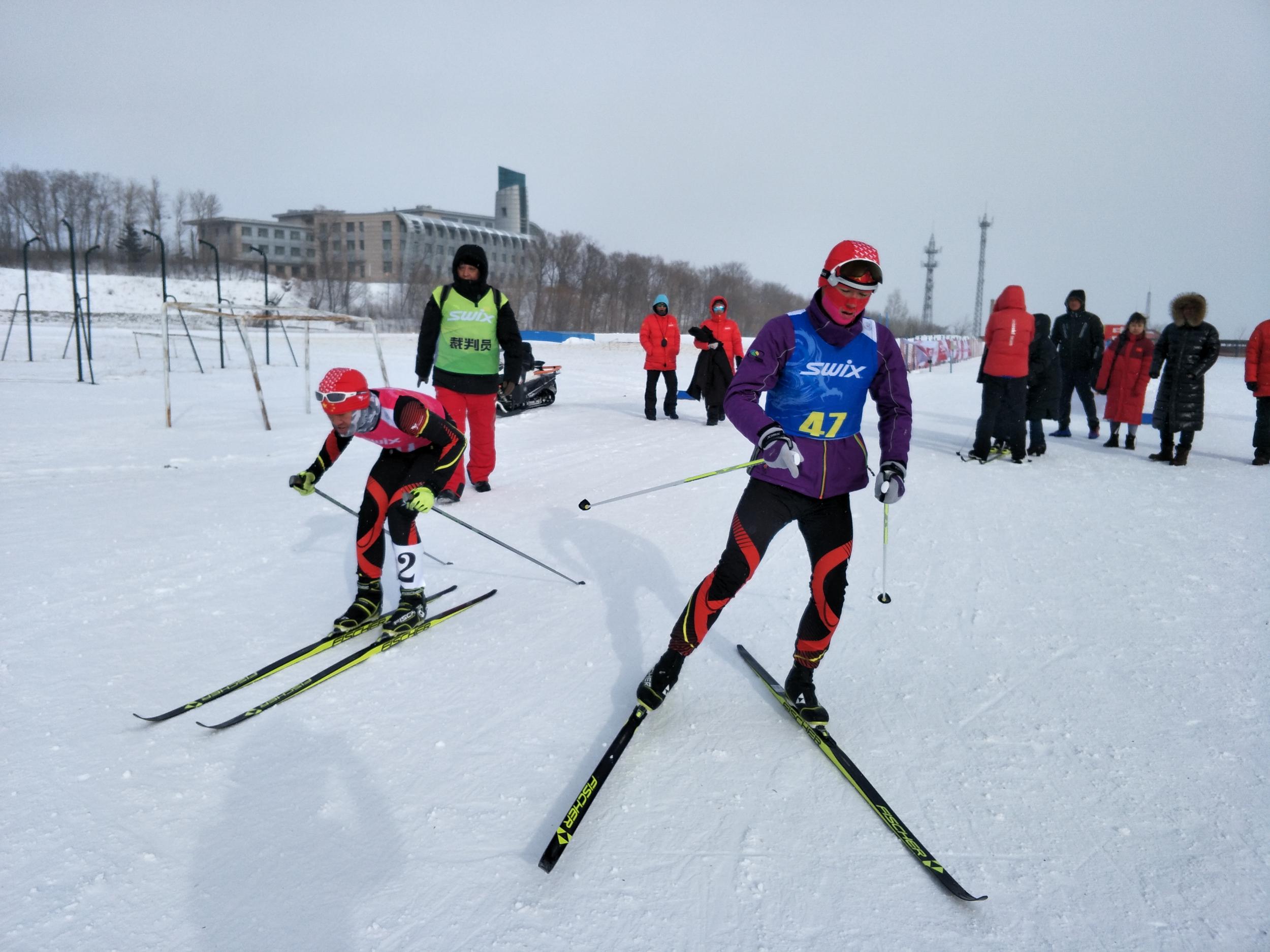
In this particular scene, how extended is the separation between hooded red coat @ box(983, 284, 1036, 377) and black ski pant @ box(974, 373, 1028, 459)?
0.44ft

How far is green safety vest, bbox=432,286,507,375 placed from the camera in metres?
6.29

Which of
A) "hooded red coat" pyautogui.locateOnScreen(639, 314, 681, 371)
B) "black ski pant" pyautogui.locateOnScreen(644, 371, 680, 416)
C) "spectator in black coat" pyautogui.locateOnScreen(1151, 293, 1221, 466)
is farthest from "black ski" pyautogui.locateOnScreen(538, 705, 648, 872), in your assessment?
"black ski pant" pyautogui.locateOnScreen(644, 371, 680, 416)

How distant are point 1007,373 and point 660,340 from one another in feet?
14.9

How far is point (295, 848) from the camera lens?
91.9 inches

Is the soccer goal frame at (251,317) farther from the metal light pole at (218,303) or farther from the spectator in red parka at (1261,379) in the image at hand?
the spectator in red parka at (1261,379)

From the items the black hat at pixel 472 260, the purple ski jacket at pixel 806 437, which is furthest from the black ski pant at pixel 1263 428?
the black hat at pixel 472 260

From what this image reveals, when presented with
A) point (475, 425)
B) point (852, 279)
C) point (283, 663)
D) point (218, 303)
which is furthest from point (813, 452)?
point (218, 303)

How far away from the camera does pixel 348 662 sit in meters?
3.47

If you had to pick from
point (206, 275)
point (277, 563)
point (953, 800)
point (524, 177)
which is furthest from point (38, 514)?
point (524, 177)

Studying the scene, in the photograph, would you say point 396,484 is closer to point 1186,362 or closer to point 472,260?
point 472,260

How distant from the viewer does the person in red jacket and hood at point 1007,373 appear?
819cm

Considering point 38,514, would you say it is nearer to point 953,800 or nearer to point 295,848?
point 295,848

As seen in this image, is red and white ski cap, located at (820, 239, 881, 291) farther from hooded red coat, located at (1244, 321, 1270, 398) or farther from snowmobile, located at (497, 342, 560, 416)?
snowmobile, located at (497, 342, 560, 416)

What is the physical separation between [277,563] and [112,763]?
2166 mm
